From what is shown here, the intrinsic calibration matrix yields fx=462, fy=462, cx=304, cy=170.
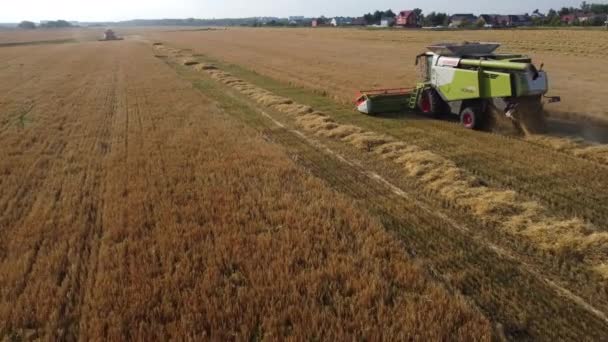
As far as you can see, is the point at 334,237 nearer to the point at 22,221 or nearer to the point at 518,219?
the point at 518,219

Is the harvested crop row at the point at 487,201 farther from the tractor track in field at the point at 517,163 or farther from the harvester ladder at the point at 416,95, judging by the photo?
the harvester ladder at the point at 416,95

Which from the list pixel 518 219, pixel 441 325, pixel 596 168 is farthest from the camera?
pixel 596 168

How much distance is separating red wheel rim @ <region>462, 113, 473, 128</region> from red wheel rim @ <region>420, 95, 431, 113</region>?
1.39 meters

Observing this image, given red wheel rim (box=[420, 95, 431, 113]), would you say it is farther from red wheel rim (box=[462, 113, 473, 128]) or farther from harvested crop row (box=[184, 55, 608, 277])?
harvested crop row (box=[184, 55, 608, 277])

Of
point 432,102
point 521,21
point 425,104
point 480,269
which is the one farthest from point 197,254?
point 521,21

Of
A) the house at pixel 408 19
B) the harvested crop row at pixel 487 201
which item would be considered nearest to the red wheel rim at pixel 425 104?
the harvested crop row at pixel 487 201

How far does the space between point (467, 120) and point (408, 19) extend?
288 ft

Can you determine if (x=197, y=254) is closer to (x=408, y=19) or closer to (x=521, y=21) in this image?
(x=408, y=19)

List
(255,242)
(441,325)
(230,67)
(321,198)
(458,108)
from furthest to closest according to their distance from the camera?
(230,67)
(458,108)
(321,198)
(255,242)
(441,325)

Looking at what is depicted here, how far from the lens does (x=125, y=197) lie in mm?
7223

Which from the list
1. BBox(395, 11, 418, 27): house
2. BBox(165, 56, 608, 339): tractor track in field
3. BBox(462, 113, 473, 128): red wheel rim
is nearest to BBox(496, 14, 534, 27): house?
BBox(395, 11, 418, 27): house

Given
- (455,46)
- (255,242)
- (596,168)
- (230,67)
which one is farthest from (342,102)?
(230,67)

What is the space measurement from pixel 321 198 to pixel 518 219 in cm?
272

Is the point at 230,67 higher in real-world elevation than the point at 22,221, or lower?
higher
